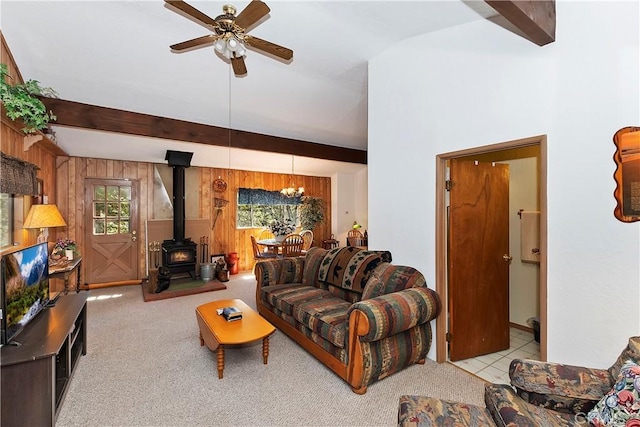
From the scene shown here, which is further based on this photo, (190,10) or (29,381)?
(190,10)

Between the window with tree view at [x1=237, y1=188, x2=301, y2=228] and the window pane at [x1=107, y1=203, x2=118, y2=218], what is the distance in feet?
7.99

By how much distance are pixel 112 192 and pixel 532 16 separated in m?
6.73

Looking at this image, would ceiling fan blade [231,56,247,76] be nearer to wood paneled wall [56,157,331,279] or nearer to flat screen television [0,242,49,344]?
flat screen television [0,242,49,344]

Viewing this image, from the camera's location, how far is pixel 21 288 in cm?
207

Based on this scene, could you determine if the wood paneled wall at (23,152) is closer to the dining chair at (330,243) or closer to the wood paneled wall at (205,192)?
the wood paneled wall at (205,192)

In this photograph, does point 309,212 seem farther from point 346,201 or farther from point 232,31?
point 232,31

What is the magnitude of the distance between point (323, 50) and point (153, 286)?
4668 mm

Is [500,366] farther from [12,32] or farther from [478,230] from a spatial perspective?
[12,32]

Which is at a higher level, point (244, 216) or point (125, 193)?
point (125, 193)

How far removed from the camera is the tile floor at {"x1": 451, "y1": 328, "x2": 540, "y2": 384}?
100 inches

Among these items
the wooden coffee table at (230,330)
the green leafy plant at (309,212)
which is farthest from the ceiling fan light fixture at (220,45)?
the green leafy plant at (309,212)

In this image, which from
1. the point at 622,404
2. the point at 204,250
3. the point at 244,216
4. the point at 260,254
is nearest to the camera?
the point at 622,404

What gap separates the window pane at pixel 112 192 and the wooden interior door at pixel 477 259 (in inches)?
239

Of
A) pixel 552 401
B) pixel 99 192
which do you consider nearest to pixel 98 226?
pixel 99 192
